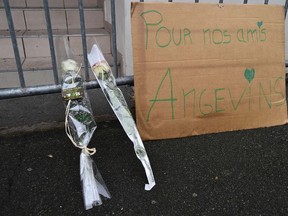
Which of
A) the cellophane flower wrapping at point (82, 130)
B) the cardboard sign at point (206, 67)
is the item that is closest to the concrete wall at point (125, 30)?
the cardboard sign at point (206, 67)

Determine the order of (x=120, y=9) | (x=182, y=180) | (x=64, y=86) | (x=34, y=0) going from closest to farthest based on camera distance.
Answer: (x=64, y=86), (x=182, y=180), (x=120, y=9), (x=34, y=0)

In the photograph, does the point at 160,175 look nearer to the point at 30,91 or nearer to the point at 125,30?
the point at 30,91

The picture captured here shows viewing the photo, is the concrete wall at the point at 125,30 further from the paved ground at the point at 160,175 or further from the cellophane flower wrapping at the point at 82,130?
the cellophane flower wrapping at the point at 82,130

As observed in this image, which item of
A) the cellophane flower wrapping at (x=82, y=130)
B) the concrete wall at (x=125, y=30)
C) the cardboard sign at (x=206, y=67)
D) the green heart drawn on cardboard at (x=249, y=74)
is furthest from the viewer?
the concrete wall at (x=125, y=30)

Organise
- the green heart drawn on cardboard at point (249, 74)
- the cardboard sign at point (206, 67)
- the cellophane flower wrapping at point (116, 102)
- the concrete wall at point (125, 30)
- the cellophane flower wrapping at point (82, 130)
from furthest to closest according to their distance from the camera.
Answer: the concrete wall at point (125, 30) < the green heart drawn on cardboard at point (249, 74) < the cardboard sign at point (206, 67) < the cellophane flower wrapping at point (116, 102) < the cellophane flower wrapping at point (82, 130)

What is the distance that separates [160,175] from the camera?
1475 mm

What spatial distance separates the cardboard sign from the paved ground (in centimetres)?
12

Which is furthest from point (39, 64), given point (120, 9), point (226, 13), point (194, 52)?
point (226, 13)

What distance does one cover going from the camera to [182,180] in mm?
1443

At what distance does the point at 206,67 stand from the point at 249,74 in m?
0.34

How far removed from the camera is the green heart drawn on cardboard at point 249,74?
185 cm

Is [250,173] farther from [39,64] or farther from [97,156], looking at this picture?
[39,64]

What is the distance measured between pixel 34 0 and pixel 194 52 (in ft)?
7.04

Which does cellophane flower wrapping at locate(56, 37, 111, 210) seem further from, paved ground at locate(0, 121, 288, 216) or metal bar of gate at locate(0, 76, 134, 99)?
metal bar of gate at locate(0, 76, 134, 99)
